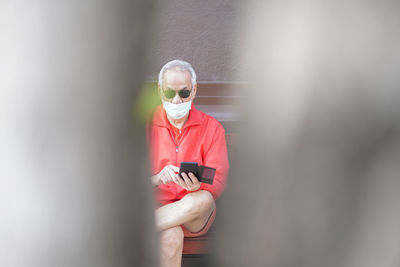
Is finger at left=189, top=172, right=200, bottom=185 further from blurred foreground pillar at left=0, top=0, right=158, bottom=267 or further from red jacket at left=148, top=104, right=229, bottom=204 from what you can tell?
blurred foreground pillar at left=0, top=0, right=158, bottom=267

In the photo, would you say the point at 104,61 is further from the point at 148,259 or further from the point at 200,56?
the point at 200,56

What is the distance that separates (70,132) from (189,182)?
38.0 inches

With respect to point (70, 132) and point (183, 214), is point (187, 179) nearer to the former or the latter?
point (183, 214)

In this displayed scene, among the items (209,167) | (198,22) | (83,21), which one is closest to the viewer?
(83,21)

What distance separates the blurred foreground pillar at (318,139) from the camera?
0.17 m

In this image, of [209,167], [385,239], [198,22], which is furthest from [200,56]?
[385,239]

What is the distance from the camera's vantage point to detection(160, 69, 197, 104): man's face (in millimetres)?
1230

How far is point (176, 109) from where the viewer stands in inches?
49.2

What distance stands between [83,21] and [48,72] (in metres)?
0.02

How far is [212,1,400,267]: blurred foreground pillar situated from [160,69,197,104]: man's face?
1.04 metres

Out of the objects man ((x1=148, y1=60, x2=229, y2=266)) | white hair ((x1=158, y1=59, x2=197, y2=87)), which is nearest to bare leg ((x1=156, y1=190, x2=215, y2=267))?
man ((x1=148, y1=60, x2=229, y2=266))

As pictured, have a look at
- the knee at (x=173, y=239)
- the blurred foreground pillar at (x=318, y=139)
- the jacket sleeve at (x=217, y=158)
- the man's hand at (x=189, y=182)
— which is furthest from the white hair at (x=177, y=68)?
the blurred foreground pillar at (x=318, y=139)

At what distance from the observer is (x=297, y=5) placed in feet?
0.58

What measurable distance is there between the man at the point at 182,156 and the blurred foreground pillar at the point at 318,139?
0.91 meters
